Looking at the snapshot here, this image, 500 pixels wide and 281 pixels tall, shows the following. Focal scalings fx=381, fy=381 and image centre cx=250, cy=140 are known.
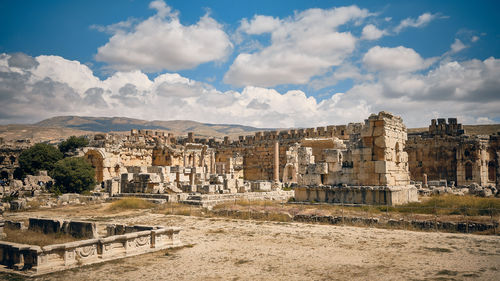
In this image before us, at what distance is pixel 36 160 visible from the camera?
1105 inches

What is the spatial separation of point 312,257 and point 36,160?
26.5 meters

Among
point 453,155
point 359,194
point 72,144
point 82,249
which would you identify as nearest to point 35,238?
point 82,249

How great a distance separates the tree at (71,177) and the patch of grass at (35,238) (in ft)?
42.6

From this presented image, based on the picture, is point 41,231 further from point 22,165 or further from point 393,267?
point 22,165

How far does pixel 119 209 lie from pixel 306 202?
812 centimetres

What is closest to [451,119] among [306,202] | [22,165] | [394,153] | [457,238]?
[394,153]

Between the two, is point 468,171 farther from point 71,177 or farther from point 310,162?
point 71,177

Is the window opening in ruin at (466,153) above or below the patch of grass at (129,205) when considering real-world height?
above

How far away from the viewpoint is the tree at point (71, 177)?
2269cm

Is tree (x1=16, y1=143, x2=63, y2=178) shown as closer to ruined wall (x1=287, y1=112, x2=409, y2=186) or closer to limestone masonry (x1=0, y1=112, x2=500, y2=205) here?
limestone masonry (x1=0, y1=112, x2=500, y2=205)

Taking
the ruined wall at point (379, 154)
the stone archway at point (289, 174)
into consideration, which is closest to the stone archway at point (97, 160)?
the stone archway at point (289, 174)

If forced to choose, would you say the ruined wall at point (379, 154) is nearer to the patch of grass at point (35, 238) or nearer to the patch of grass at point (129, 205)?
the patch of grass at point (129, 205)

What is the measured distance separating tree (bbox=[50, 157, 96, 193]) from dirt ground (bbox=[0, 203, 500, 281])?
47.2 ft

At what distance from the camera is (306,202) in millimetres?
15281
